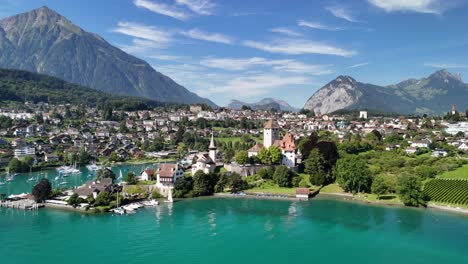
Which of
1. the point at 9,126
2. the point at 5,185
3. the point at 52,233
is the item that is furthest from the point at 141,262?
the point at 9,126

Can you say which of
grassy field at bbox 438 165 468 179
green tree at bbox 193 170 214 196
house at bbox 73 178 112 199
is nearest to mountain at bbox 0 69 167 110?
house at bbox 73 178 112 199

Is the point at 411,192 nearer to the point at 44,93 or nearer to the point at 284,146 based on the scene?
the point at 284,146

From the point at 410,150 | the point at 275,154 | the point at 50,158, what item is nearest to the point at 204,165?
the point at 275,154

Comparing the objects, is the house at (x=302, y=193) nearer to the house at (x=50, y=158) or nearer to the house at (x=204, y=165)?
the house at (x=204, y=165)

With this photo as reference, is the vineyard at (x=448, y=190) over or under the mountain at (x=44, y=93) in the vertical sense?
under

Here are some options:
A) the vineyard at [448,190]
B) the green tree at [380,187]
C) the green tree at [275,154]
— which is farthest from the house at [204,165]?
the vineyard at [448,190]

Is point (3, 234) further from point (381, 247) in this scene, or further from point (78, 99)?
point (78, 99)
